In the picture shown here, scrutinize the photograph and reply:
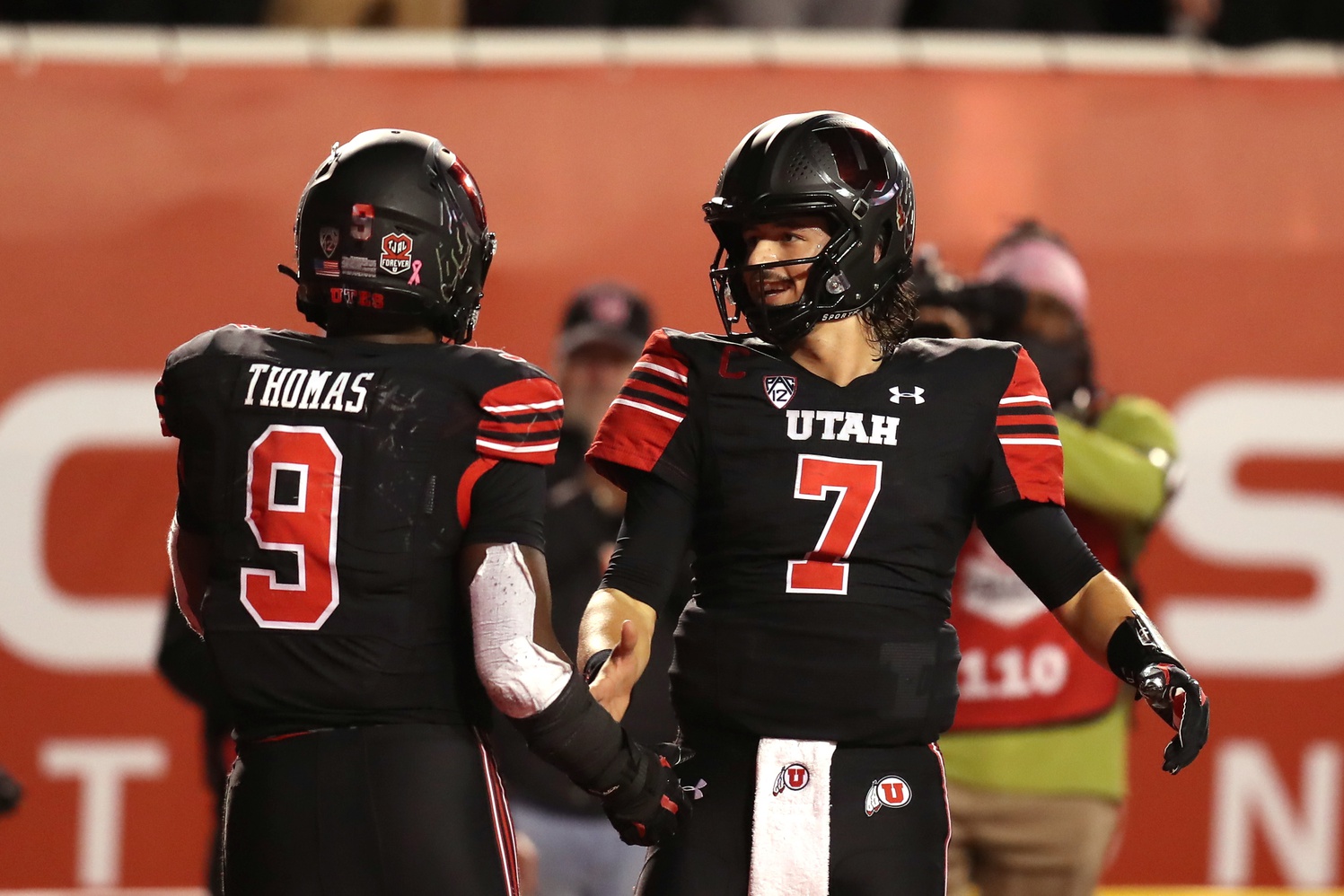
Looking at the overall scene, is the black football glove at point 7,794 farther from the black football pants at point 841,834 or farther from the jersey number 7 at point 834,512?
the jersey number 7 at point 834,512

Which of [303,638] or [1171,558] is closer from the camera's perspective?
[303,638]

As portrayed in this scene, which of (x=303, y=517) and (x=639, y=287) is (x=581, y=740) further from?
(x=639, y=287)

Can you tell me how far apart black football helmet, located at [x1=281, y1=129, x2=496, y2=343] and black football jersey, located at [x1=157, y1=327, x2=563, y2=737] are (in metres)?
0.08

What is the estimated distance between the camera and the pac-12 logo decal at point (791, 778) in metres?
2.66

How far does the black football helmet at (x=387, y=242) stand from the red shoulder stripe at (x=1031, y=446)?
2.68 ft

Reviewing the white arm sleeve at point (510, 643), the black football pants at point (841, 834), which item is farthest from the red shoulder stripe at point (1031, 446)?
the white arm sleeve at point (510, 643)

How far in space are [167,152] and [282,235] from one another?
1.28ft

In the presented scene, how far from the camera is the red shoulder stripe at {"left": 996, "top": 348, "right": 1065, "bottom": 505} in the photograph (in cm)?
278

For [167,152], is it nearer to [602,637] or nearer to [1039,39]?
[1039,39]

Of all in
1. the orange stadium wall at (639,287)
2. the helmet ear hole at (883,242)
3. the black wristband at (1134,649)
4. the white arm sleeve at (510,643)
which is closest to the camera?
the white arm sleeve at (510,643)

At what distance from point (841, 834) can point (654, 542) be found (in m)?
0.50

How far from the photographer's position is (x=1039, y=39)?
5.56 metres

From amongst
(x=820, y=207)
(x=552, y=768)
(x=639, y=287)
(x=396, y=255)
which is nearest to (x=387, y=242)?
(x=396, y=255)

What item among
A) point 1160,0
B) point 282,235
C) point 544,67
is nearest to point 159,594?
point 282,235
